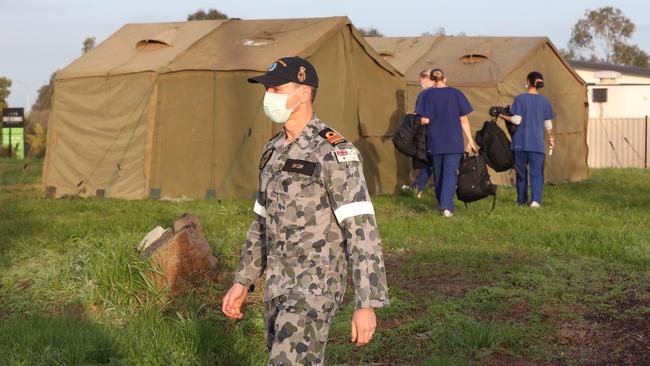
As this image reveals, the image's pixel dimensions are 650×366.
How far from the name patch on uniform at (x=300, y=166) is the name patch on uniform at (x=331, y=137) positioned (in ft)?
0.43

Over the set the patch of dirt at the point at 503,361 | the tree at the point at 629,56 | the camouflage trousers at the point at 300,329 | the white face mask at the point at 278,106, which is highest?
the tree at the point at 629,56

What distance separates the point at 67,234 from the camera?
37.5ft

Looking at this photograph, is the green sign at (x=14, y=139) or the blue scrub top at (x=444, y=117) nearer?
the blue scrub top at (x=444, y=117)

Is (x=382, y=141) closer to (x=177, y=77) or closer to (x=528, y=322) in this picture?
(x=177, y=77)

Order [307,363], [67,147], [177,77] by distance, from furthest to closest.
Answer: [67,147], [177,77], [307,363]

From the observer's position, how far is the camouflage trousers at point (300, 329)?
169 inches

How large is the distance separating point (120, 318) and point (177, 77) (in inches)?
346

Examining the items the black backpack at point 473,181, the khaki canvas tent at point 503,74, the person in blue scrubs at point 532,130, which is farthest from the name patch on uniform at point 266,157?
the khaki canvas tent at point 503,74

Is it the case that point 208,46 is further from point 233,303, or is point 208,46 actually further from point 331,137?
point 331,137

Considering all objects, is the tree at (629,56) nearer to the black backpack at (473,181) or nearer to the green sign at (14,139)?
the green sign at (14,139)

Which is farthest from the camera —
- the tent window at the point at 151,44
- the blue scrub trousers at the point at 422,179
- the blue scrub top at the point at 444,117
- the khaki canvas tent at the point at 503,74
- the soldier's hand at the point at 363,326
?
the khaki canvas tent at the point at 503,74

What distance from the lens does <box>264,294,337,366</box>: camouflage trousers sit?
4.30m

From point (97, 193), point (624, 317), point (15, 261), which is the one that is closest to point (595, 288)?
point (624, 317)

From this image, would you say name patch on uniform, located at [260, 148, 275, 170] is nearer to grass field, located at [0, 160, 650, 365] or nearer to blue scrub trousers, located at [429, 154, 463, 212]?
grass field, located at [0, 160, 650, 365]
